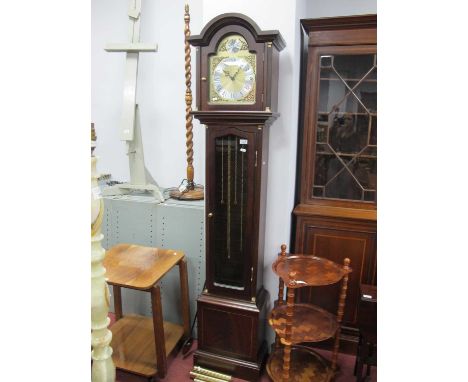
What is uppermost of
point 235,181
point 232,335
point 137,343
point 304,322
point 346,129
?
point 346,129

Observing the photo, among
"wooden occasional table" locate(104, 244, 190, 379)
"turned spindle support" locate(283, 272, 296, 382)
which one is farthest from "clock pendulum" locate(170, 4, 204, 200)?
"turned spindle support" locate(283, 272, 296, 382)

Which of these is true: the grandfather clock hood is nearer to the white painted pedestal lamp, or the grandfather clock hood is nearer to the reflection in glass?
the reflection in glass

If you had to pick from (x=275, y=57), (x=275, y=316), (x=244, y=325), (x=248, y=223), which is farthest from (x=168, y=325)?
(x=275, y=57)

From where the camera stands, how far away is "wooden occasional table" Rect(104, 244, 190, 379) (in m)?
1.82

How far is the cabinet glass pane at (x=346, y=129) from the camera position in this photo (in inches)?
79.7

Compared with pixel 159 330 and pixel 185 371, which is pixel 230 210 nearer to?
pixel 159 330

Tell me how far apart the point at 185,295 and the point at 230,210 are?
2.24 feet

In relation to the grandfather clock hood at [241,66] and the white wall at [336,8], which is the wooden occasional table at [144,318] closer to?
the grandfather clock hood at [241,66]

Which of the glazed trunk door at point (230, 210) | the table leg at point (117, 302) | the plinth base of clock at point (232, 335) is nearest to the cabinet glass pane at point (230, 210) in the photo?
the glazed trunk door at point (230, 210)

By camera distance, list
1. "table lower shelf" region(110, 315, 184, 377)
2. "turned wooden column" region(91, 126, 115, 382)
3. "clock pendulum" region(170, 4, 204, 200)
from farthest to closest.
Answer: "clock pendulum" region(170, 4, 204, 200)
"table lower shelf" region(110, 315, 184, 377)
"turned wooden column" region(91, 126, 115, 382)

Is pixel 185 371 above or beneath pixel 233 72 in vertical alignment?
beneath

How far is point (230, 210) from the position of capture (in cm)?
192

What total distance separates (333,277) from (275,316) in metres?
0.39

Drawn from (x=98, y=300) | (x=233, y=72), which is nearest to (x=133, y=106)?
(x=233, y=72)
